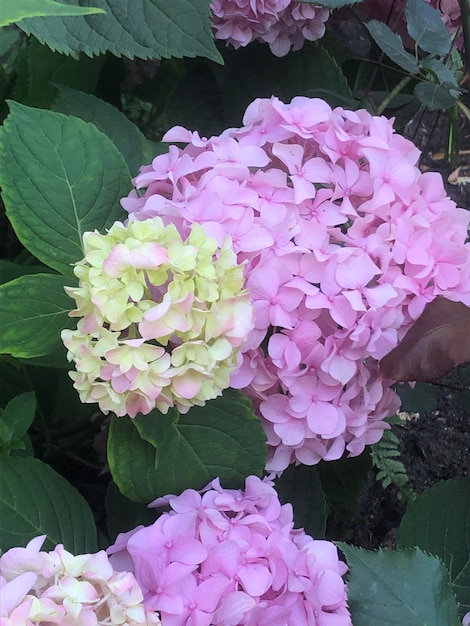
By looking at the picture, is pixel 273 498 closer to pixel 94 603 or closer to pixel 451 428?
pixel 94 603

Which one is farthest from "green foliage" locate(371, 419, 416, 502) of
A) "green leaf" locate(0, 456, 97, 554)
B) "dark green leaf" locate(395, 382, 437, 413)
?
"green leaf" locate(0, 456, 97, 554)

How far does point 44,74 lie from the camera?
934 millimetres

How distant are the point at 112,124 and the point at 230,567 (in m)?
0.51

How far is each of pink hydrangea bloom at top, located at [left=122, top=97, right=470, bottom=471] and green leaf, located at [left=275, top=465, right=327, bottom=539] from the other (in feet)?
0.46

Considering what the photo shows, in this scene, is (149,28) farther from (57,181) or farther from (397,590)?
(397,590)

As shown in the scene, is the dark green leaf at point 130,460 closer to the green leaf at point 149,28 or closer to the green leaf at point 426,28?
the green leaf at point 149,28

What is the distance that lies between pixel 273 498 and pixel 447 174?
4.80 feet

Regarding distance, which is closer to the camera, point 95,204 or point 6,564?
point 6,564

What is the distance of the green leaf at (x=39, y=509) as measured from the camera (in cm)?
61

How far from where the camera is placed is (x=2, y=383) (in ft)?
3.08

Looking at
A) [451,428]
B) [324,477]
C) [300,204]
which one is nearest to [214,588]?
[300,204]

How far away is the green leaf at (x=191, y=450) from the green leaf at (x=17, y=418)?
0.45 feet

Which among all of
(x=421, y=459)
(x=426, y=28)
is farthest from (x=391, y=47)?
(x=421, y=459)

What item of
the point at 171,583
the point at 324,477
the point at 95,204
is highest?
the point at 95,204
